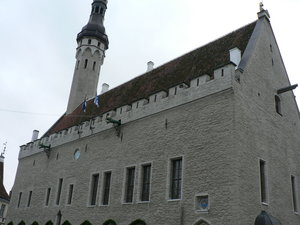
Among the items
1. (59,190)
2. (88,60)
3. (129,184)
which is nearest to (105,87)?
(88,60)

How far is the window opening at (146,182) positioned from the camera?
1731 cm

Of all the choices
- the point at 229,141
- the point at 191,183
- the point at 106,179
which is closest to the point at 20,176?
the point at 106,179

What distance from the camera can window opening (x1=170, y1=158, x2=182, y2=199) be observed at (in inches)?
621

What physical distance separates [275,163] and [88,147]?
11.9m

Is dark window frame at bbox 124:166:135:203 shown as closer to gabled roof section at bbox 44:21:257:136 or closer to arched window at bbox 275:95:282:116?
gabled roof section at bbox 44:21:257:136

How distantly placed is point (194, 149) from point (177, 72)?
7.06 meters

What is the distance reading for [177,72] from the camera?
21188mm

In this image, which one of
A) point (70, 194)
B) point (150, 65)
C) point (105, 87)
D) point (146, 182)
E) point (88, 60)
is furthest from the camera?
point (88, 60)

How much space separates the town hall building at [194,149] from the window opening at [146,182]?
53 mm

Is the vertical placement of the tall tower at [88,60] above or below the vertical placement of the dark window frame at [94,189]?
above

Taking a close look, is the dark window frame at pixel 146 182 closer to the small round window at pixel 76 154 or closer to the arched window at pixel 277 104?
the small round window at pixel 76 154

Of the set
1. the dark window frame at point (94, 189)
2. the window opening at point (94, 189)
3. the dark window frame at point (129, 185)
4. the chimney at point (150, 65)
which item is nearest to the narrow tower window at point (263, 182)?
the dark window frame at point (129, 185)

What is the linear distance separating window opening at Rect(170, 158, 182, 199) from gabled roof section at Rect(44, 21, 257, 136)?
459cm

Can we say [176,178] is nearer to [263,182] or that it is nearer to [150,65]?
[263,182]
